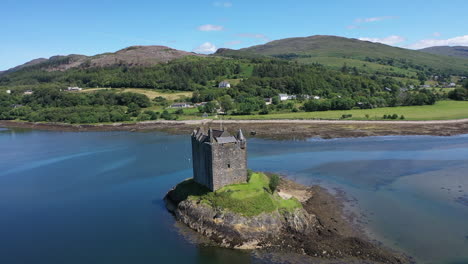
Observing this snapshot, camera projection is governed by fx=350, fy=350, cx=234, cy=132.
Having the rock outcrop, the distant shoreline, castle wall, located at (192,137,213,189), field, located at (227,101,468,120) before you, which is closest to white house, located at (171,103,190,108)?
the distant shoreline

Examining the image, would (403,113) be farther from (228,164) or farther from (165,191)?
(228,164)

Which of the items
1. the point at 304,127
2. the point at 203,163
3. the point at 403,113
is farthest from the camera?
the point at 403,113

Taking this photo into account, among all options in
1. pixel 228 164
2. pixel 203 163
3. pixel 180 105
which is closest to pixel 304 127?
pixel 180 105

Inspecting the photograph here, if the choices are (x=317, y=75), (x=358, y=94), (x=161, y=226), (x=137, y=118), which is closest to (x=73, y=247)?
(x=161, y=226)

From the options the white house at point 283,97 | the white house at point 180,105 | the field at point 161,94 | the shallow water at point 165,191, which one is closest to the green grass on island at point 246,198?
the shallow water at point 165,191

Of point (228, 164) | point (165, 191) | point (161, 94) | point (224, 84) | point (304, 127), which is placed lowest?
point (165, 191)

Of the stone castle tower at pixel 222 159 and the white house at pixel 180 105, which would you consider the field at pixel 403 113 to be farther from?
the stone castle tower at pixel 222 159

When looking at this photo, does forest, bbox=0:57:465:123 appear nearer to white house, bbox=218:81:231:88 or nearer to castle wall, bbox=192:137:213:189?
white house, bbox=218:81:231:88
